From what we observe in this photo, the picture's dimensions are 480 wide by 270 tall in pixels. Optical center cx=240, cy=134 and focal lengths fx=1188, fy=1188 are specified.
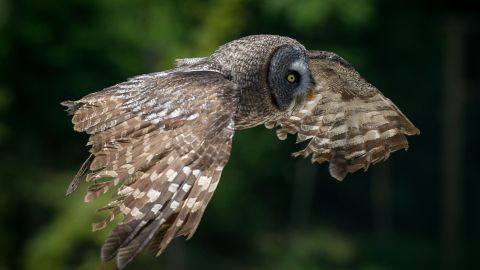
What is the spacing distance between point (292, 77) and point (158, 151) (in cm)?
129

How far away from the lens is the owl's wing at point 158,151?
4625 mm

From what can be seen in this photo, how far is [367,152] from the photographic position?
251 inches

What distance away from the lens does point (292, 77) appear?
596cm

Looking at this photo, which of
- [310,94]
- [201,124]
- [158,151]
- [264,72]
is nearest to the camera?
[158,151]

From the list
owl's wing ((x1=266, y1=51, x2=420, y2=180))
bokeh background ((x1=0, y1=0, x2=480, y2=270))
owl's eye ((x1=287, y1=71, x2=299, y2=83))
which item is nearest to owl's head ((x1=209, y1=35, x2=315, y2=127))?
owl's eye ((x1=287, y1=71, x2=299, y2=83))

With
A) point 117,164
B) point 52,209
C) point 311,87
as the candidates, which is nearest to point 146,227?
point 117,164

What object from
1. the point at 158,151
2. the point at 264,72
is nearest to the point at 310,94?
the point at 264,72

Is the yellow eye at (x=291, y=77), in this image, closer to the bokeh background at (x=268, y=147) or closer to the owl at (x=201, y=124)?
the owl at (x=201, y=124)

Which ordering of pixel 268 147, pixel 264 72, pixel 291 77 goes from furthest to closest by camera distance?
1. pixel 268 147
2. pixel 291 77
3. pixel 264 72

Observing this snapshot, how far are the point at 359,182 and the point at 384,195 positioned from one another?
0.32m

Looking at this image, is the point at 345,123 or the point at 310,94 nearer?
the point at 310,94

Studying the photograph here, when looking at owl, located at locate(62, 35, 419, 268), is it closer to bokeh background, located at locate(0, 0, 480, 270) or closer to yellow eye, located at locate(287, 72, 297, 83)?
yellow eye, located at locate(287, 72, 297, 83)

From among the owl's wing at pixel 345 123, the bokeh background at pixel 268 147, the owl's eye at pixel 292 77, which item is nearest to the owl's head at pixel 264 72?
the owl's eye at pixel 292 77

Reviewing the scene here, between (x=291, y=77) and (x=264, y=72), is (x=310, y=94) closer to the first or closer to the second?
(x=291, y=77)
